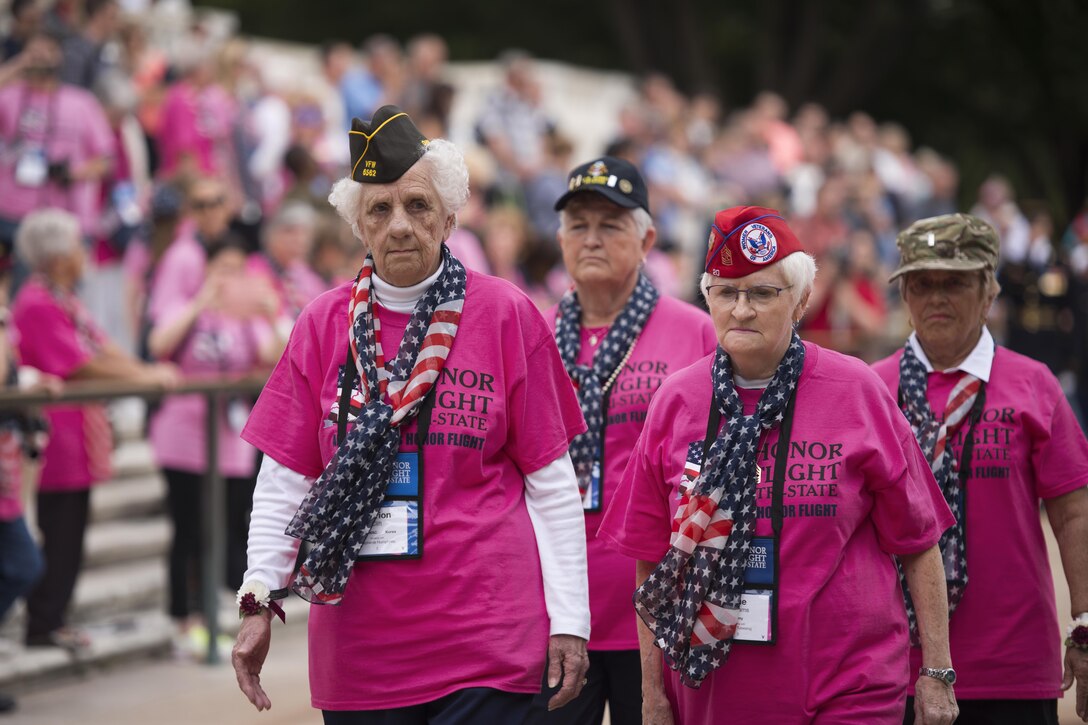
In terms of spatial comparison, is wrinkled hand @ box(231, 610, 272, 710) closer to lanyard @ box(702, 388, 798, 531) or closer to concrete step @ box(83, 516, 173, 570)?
lanyard @ box(702, 388, 798, 531)

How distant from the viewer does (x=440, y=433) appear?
156 inches

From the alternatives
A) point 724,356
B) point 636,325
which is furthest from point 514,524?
point 636,325

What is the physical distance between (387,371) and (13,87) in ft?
25.2

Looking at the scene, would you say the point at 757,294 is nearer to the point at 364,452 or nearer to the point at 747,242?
the point at 747,242

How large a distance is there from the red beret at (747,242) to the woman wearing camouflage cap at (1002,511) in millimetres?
985

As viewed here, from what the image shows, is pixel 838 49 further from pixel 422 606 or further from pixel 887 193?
pixel 422 606

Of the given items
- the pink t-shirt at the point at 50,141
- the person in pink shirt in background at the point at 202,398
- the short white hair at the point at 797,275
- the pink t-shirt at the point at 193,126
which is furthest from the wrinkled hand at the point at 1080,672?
the pink t-shirt at the point at 193,126

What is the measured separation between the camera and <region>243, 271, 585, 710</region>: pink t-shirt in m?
3.93

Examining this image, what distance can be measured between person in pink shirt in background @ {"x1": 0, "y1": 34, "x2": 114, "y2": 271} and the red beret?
7350 millimetres

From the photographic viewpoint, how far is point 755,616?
12.8ft

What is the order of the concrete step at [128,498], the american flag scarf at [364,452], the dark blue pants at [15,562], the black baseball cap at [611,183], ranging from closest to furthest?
the american flag scarf at [364,452] < the black baseball cap at [611,183] < the dark blue pants at [15,562] < the concrete step at [128,498]

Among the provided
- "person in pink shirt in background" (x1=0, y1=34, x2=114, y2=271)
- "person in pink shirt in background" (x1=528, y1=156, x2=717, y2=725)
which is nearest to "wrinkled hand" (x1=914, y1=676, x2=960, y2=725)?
"person in pink shirt in background" (x1=528, y1=156, x2=717, y2=725)

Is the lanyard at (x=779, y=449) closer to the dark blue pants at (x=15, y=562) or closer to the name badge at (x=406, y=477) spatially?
the name badge at (x=406, y=477)

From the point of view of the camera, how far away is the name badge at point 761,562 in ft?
12.8
